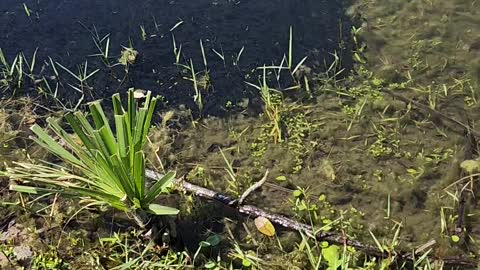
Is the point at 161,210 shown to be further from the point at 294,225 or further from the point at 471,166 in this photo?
the point at 471,166

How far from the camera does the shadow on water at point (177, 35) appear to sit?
339 centimetres

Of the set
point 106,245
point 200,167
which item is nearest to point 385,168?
point 200,167

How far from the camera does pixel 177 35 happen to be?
144 inches

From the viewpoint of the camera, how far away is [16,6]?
3932 millimetres

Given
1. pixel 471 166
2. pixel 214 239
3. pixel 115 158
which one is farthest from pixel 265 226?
pixel 471 166

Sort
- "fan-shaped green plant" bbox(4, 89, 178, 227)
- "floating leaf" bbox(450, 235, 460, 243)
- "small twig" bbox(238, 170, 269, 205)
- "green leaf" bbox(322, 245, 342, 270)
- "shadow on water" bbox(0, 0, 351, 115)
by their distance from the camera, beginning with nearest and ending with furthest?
"fan-shaped green plant" bbox(4, 89, 178, 227) < "green leaf" bbox(322, 245, 342, 270) < "floating leaf" bbox(450, 235, 460, 243) < "small twig" bbox(238, 170, 269, 205) < "shadow on water" bbox(0, 0, 351, 115)

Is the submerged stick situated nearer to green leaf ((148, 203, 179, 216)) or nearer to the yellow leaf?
the yellow leaf

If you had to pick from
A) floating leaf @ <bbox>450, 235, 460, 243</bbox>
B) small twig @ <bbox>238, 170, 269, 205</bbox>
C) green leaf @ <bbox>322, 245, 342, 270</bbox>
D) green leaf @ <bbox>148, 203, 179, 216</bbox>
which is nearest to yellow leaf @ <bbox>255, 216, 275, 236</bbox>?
small twig @ <bbox>238, 170, 269, 205</bbox>

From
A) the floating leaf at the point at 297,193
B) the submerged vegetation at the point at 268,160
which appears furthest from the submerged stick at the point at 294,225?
the floating leaf at the point at 297,193

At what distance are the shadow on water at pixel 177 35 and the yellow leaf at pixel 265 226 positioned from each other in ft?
2.71

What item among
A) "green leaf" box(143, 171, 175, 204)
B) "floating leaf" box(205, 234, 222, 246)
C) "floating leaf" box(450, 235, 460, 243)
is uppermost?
"green leaf" box(143, 171, 175, 204)

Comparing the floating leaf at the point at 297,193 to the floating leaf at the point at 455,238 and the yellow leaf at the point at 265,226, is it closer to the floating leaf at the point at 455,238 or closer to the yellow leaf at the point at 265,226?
the yellow leaf at the point at 265,226

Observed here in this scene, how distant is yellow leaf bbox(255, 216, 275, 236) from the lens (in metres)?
2.56

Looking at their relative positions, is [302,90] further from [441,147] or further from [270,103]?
[441,147]
